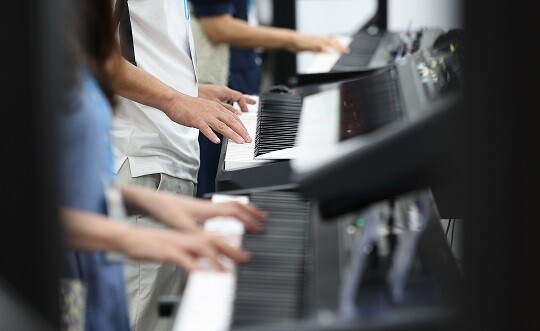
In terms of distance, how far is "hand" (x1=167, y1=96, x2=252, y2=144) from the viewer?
2.62m

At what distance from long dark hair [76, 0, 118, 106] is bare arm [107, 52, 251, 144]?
0.86 m

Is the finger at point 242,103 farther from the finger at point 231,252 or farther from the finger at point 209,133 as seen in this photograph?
the finger at point 231,252

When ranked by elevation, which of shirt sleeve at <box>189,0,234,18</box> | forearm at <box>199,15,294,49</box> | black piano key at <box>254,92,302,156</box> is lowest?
forearm at <box>199,15,294,49</box>

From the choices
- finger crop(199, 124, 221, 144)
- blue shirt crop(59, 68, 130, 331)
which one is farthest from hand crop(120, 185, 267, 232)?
finger crop(199, 124, 221, 144)

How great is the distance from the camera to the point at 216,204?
1.75 m

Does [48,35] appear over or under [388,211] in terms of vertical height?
over

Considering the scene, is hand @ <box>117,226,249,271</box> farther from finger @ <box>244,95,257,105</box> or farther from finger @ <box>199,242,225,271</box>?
finger @ <box>244,95,257,105</box>

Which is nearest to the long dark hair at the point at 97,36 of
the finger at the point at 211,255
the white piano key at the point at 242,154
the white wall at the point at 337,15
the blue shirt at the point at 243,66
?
the finger at the point at 211,255

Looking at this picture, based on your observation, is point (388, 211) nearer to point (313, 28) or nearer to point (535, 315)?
point (535, 315)

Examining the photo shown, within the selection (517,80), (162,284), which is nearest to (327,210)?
(517,80)

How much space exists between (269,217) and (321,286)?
0.34 metres

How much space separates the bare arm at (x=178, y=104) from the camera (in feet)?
8.59

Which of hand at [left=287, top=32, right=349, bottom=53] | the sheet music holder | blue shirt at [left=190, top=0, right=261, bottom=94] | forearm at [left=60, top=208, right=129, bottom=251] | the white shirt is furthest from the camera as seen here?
hand at [left=287, top=32, right=349, bottom=53]

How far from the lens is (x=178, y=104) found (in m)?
2.67
